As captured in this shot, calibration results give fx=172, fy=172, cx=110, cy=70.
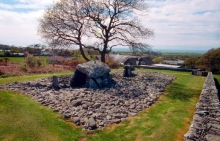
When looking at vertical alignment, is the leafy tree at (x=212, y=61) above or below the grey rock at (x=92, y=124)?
above

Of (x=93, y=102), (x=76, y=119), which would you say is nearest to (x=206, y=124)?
(x=76, y=119)

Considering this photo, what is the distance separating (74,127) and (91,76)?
744cm

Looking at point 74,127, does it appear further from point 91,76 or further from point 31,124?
point 91,76

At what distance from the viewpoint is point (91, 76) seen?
15.4m

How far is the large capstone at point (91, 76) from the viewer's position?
15602 millimetres

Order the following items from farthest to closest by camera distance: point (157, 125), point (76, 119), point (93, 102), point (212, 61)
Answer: point (212, 61), point (93, 102), point (76, 119), point (157, 125)

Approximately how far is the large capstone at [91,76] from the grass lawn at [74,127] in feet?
18.2

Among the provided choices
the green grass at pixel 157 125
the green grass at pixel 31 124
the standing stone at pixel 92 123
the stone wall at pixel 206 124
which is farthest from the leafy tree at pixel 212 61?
the green grass at pixel 31 124

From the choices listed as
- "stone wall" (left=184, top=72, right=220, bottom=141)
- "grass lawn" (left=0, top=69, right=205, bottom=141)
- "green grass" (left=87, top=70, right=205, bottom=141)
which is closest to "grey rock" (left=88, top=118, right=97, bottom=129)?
"grass lawn" (left=0, top=69, right=205, bottom=141)

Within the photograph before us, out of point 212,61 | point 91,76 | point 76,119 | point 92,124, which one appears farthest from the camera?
point 212,61

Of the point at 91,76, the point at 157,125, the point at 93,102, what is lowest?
the point at 157,125

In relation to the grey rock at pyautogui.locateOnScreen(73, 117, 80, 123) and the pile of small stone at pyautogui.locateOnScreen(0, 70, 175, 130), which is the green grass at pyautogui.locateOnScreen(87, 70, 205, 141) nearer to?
the pile of small stone at pyautogui.locateOnScreen(0, 70, 175, 130)

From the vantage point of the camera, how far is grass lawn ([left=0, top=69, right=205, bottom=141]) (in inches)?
289

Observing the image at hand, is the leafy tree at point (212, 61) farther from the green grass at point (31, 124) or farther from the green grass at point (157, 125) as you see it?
the green grass at point (31, 124)
